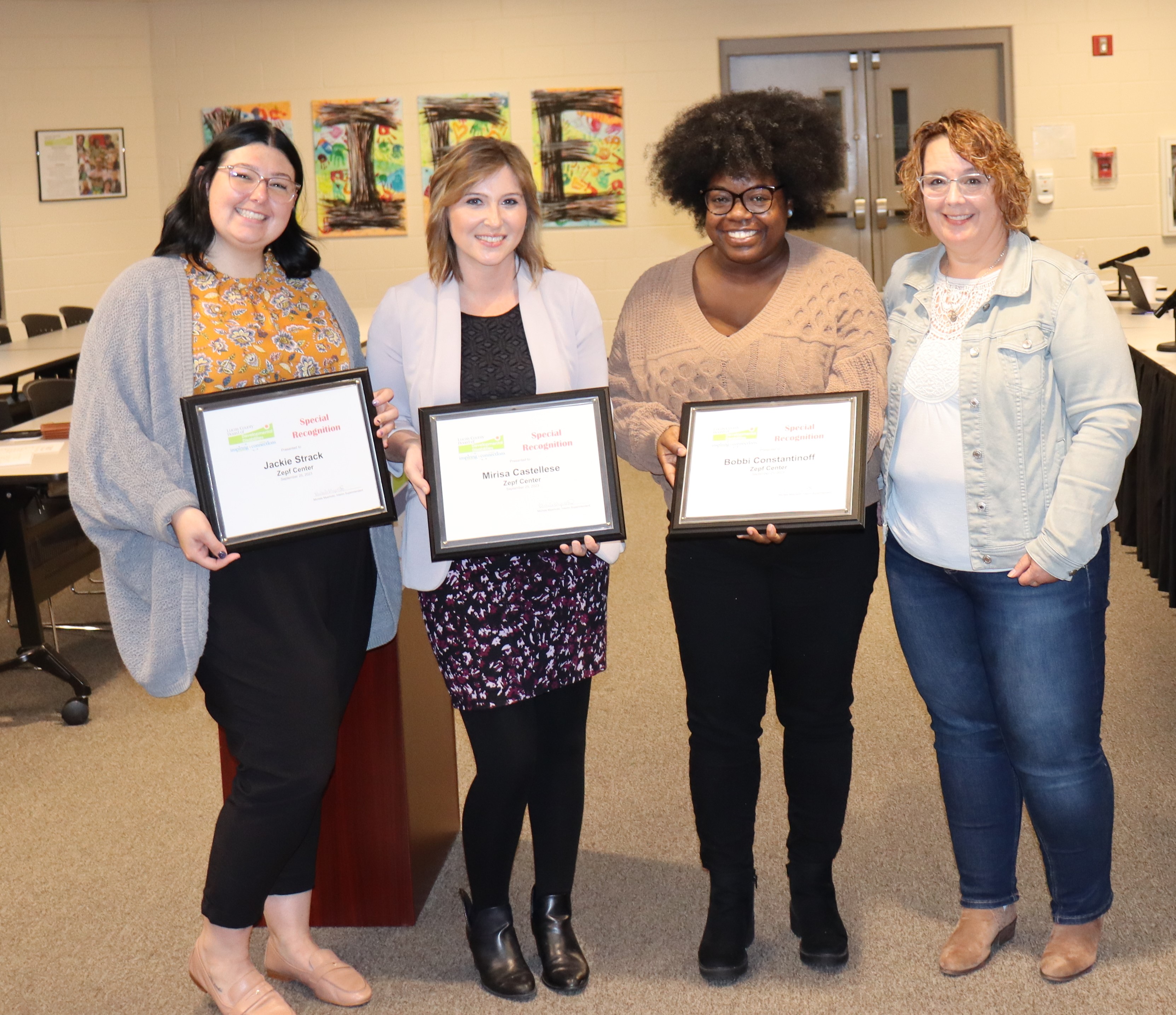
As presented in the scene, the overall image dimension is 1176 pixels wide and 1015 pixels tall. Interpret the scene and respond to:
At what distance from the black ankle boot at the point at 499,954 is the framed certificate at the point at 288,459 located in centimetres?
81

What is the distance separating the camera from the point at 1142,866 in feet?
8.64

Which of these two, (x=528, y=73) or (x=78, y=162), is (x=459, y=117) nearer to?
(x=528, y=73)

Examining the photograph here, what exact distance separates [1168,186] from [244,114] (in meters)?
6.07

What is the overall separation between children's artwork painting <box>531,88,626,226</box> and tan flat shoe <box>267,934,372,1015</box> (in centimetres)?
626

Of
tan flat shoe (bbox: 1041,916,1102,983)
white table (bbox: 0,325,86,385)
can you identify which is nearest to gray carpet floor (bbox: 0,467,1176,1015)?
tan flat shoe (bbox: 1041,916,1102,983)

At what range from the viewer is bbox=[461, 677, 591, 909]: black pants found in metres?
2.17

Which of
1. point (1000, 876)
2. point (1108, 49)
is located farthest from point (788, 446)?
point (1108, 49)

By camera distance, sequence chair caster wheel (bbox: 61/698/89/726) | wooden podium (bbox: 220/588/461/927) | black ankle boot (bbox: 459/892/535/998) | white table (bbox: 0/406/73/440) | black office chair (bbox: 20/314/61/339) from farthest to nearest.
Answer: black office chair (bbox: 20/314/61/339), white table (bbox: 0/406/73/440), chair caster wheel (bbox: 61/698/89/726), wooden podium (bbox: 220/588/461/927), black ankle boot (bbox: 459/892/535/998)

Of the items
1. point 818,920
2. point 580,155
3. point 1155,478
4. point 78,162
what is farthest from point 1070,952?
point 78,162

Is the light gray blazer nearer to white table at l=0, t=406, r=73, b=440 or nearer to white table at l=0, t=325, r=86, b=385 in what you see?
white table at l=0, t=406, r=73, b=440

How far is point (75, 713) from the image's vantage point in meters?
3.79

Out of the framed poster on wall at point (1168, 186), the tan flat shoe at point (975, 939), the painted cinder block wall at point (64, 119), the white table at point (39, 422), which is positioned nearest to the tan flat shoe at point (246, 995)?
the tan flat shoe at point (975, 939)

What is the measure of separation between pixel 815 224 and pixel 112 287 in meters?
1.28

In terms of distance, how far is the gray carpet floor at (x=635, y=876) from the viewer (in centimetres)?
227
